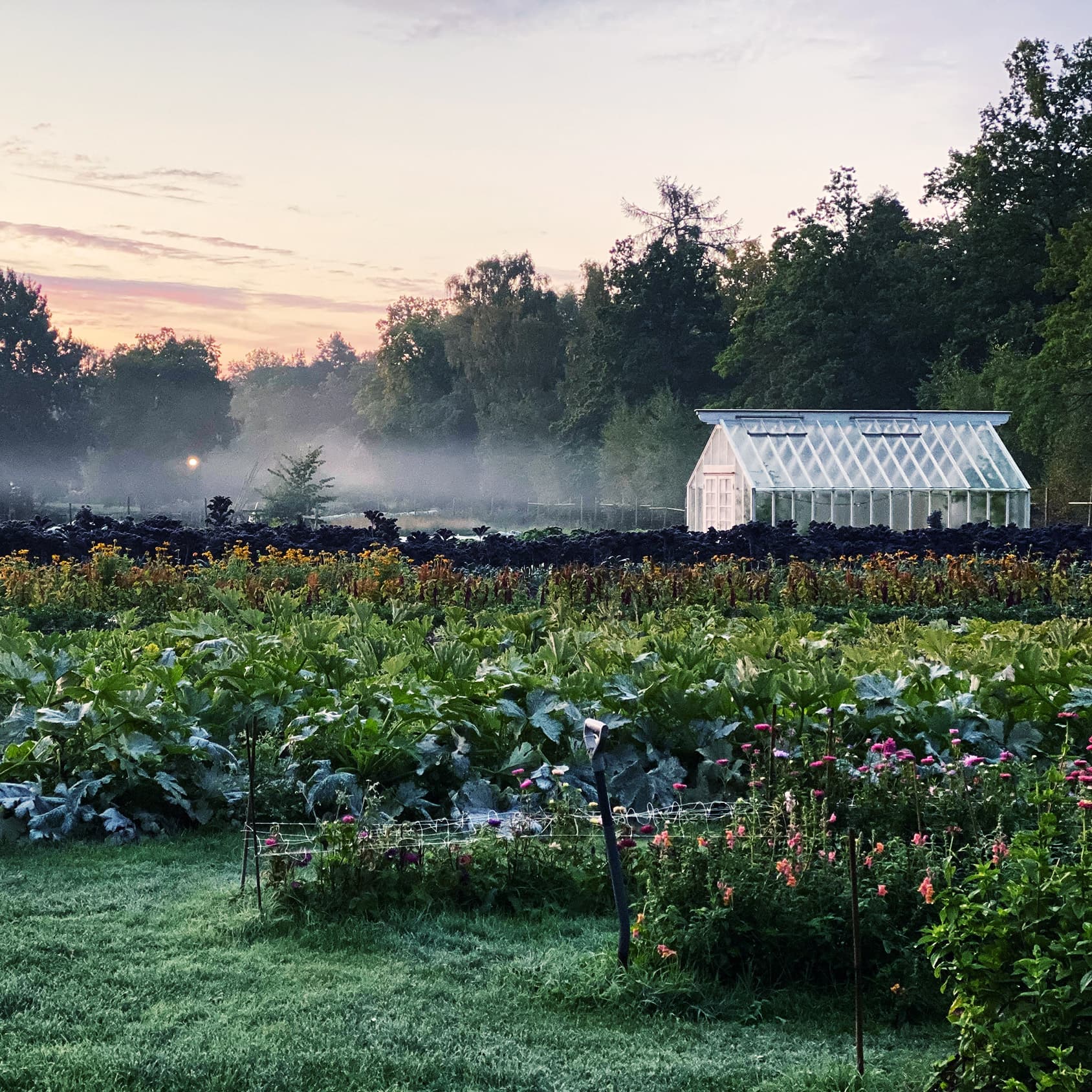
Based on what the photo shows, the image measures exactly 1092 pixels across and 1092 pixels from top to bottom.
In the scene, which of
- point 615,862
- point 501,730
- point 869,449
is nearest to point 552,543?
point 501,730

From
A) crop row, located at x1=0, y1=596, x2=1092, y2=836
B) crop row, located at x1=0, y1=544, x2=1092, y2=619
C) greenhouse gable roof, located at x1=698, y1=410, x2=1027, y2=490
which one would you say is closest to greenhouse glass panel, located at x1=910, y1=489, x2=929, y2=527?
greenhouse gable roof, located at x1=698, y1=410, x2=1027, y2=490

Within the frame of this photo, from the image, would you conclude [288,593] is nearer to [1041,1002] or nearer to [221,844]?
[221,844]

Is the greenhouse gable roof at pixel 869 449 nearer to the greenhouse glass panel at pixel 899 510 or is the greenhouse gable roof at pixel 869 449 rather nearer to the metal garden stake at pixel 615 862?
the greenhouse glass panel at pixel 899 510

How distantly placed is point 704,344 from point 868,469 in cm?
2412

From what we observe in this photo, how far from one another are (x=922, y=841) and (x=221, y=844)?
116 inches

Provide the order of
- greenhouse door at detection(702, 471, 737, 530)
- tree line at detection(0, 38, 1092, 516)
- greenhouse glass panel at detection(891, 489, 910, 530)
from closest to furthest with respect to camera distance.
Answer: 1. greenhouse glass panel at detection(891, 489, 910, 530)
2. greenhouse door at detection(702, 471, 737, 530)
3. tree line at detection(0, 38, 1092, 516)

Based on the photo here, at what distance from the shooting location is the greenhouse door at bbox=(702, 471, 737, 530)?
2759 centimetres

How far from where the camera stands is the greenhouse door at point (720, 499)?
2759 cm

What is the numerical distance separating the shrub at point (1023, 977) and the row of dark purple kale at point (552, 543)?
1224 centimetres

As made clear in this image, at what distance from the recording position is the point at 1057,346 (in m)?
32.9

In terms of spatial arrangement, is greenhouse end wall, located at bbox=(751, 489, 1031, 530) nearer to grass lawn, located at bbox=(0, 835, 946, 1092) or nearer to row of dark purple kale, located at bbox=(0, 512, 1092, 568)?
row of dark purple kale, located at bbox=(0, 512, 1092, 568)

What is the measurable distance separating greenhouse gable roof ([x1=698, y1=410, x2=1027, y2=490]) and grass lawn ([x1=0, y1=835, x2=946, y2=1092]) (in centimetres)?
2236

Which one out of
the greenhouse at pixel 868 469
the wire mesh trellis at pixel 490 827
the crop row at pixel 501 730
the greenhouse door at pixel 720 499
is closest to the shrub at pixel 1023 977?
the wire mesh trellis at pixel 490 827

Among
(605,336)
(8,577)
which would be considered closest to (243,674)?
(8,577)
